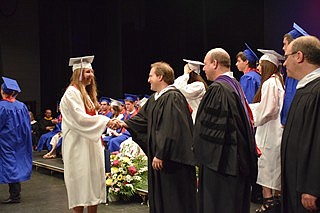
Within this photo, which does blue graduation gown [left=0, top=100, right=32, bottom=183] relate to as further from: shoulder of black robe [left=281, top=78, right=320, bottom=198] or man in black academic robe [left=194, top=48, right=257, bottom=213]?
shoulder of black robe [left=281, top=78, right=320, bottom=198]

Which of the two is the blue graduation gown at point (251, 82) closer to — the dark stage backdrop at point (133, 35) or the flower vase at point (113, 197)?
the flower vase at point (113, 197)

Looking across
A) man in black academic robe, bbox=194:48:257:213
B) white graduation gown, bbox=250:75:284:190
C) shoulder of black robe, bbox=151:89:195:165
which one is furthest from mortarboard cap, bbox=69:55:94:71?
white graduation gown, bbox=250:75:284:190

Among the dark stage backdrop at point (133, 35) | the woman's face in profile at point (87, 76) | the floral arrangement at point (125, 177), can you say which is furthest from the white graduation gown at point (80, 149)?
the dark stage backdrop at point (133, 35)

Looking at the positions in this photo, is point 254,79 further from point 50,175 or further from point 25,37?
point 25,37

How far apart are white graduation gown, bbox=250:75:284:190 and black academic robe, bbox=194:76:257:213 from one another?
124 cm

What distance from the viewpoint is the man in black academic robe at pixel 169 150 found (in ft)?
12.3

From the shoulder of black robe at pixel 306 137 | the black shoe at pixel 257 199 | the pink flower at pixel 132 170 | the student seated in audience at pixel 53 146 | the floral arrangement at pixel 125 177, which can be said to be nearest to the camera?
the shoulder of black robe at pixel 306 137

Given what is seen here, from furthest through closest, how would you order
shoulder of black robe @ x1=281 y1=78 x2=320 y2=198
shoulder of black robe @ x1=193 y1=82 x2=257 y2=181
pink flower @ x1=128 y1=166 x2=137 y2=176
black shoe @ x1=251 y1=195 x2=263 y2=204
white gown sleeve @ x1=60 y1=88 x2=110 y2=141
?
pink flower @ x1=128 y1=166 x2=137 y2=176, black shoe @ x1=251 y1=195 x2=263 y2=204, white gown sleeve @ x1=60 y1=88 x2=110 y2=141, shoulder of black robe @ x1=193 y1=82 x2=257 y2=181, shoulder of black robe @ x1=281 y1=78 x2=320 y2=198

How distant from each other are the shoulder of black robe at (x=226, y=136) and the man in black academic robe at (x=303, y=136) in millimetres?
408

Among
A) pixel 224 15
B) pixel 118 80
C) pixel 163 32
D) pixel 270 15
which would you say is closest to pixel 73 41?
pixel 118 80

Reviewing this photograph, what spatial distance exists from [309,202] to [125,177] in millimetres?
3598

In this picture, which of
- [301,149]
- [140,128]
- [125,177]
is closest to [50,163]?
[125,177]

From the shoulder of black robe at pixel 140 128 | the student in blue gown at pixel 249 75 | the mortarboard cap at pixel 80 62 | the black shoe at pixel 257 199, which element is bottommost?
the black shoe at pixel 257 199

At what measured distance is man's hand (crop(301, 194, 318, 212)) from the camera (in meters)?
2.48
